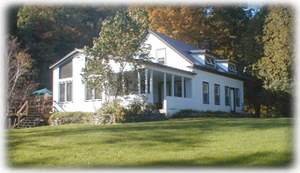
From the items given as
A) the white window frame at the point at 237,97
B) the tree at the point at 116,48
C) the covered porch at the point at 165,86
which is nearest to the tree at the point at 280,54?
the white window frame at the point at 237,97

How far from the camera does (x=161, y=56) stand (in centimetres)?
2430

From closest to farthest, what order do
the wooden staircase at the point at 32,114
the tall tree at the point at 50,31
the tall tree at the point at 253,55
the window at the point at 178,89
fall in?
the wooden staircase at the point at 32,114
the window at the point at 178,89
the tall tree at the point at 253,55
the tall tree at the point at 50,31

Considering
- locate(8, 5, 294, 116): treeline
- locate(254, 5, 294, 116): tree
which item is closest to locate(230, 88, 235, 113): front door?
locate(8, 5, 294, 116): treeline

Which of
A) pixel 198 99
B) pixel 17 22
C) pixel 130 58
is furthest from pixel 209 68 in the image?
pixel 17 22

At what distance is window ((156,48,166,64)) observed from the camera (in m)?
24.1

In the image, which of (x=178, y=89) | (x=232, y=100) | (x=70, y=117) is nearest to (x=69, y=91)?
(x=70, y=117)

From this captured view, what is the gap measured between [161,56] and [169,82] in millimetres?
2045

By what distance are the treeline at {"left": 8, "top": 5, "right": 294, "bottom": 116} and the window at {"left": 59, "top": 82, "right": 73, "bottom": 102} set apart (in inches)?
355

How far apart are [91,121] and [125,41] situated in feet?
15.5

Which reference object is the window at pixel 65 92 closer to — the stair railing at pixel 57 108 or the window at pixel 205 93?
the stair railing at pixel 57 108

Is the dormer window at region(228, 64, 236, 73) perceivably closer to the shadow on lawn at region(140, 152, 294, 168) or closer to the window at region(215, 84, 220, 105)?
the window at region(215, 84, 220, 105)

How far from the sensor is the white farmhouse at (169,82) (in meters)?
21.0

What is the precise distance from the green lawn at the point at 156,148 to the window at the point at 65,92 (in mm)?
10589

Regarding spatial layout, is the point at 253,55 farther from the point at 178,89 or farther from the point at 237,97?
the point at 178,89
